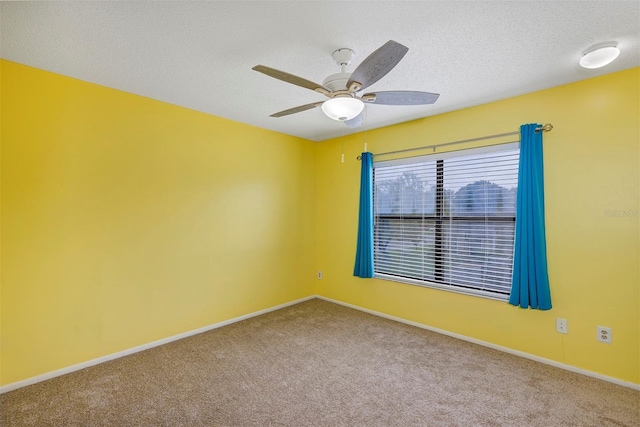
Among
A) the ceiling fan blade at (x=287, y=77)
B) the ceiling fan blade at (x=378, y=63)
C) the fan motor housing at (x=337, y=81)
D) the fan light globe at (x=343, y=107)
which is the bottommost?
the fan light globe at (x=343, y=107)

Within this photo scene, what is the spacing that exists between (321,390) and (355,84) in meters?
2.21

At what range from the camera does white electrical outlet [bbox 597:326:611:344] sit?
239 centimetres

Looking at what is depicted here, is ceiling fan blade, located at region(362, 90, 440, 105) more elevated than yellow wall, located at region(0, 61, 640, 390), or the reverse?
ceiling fan blade, located at region(362, 90, 440, 105)

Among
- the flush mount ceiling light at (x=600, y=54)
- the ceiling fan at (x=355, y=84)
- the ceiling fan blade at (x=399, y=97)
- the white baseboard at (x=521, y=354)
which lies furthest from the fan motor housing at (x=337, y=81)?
the white baseboard at (x=521, y=354)

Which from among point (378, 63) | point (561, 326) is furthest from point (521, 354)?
point (378, 63)

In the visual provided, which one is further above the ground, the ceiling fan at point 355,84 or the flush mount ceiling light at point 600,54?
the flush mount ceiling light at point 600,54

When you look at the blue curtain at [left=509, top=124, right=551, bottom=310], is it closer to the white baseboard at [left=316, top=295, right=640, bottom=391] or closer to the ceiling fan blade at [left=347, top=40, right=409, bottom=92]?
the white baseboard at [left=316, top=295, right=640, bottom=391]

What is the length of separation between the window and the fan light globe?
1.79m

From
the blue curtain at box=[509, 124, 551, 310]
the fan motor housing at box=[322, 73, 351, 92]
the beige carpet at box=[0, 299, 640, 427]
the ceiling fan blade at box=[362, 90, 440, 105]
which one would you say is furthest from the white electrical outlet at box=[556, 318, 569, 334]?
the fan motor housing at box=[322, 73, 351, 92]

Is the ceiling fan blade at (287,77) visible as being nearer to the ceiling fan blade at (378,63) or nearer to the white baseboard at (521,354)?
the ceiling fan blade at (378,63)

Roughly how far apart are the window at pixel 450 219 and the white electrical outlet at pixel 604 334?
689 mm

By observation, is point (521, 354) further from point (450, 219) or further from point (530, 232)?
point (450, 219)

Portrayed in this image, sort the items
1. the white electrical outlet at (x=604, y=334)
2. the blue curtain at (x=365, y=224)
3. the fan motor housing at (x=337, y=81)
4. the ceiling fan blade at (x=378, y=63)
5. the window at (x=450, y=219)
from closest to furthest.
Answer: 1. the ceiling fan blade at (x=378, y=63)
2. the fan motor housing at (x=337, y=81)
3. the white electrical outlet at (x=604, y=334)
4. the window at (x=450, y=219)
5. the blue curtain at (x=365, y=224)

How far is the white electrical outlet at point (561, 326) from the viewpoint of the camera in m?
2.58
